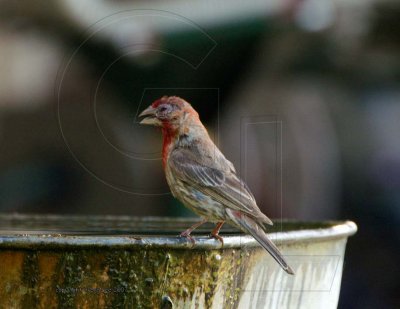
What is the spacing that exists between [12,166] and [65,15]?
1596 mm

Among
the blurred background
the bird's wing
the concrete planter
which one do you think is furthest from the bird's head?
the blurred background

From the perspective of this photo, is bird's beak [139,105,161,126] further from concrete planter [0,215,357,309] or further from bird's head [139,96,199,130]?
concrete planter [0,215,357,309]

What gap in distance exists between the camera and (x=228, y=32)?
6.86m

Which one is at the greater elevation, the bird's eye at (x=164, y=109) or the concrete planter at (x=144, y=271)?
the bird's eye at (x=164, y=109)

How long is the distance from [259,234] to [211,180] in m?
0.57

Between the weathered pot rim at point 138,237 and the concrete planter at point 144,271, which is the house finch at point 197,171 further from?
the concrete planter at point 144,271

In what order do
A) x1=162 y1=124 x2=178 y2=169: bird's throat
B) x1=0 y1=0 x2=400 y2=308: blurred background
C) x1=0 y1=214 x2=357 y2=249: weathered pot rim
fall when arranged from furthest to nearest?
x1=0 y1=0 x2=400 y2=308: blurred background
x1=162 y1=124 x2=178 y2=169: bird's throat
x1=0 y1=214 x2=357 y2=249: weathered pot rim

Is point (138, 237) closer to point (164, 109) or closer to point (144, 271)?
point (144, 271)

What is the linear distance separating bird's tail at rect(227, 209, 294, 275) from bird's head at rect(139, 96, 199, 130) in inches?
16.4

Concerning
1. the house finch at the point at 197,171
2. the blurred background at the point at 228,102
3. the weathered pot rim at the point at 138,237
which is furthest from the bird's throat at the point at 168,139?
the blurred background at the point at 228,102

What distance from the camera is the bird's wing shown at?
11.1 ft

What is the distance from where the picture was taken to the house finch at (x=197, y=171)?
336 cm

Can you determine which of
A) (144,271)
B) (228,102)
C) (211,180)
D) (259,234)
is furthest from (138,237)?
(228,102)

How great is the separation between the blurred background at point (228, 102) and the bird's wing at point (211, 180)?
7.47 feet
